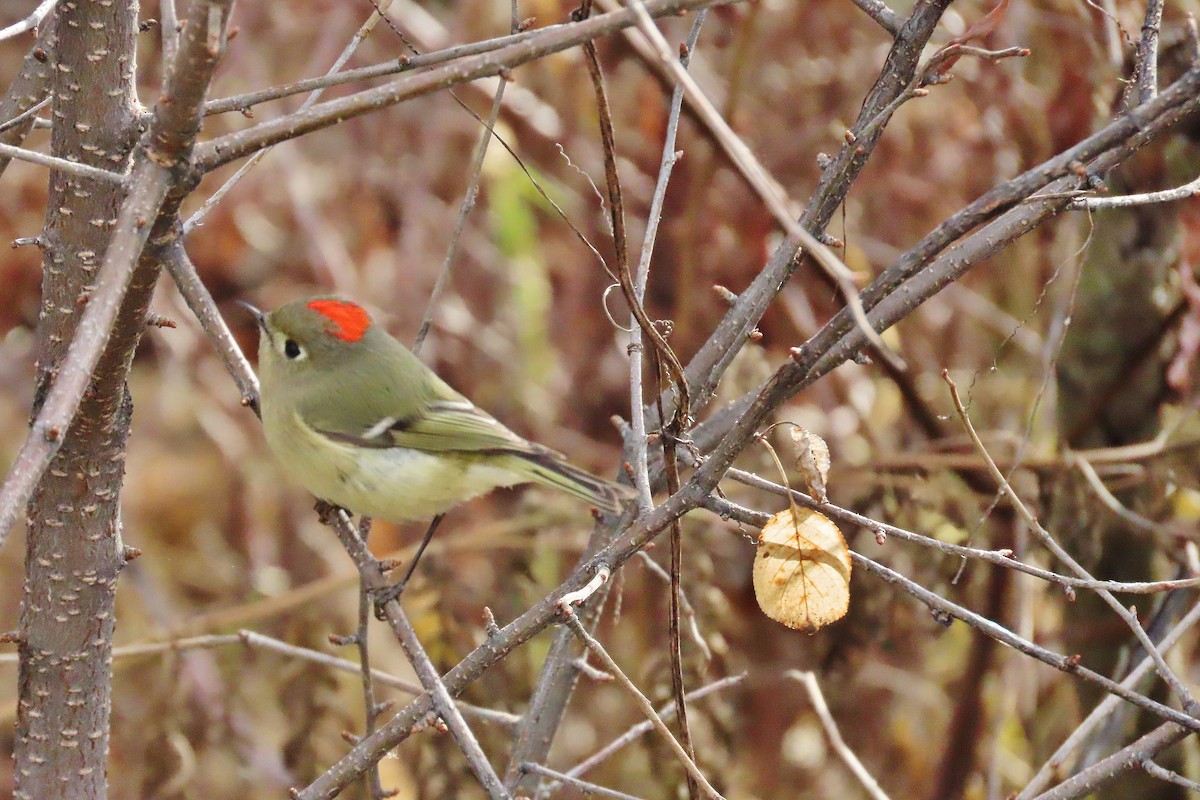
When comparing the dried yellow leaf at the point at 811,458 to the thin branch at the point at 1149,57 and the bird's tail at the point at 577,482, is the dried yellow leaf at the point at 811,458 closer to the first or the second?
the thin branch at the point at 1149,57

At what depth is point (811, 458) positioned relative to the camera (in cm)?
133

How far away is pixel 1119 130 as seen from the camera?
1162 millimetres

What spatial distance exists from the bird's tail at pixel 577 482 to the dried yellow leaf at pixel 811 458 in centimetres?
78

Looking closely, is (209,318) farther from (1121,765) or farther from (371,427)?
(1121,765)

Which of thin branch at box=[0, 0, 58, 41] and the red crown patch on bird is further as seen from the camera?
the red crown patch on bird

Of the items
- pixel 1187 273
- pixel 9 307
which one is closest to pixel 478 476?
pixel 1187 273

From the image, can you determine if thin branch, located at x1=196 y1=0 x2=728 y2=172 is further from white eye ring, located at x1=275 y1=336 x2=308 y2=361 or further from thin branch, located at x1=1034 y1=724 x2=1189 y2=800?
white eye ring, located at x1=275 y1=336 x2=308 y2=361

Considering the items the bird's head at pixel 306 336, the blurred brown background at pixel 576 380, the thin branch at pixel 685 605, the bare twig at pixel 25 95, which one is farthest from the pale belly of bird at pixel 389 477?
the bare twig at pixel 25 95

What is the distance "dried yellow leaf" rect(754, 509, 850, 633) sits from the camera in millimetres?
1409

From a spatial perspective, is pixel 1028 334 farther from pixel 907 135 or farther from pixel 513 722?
pixel 513 722

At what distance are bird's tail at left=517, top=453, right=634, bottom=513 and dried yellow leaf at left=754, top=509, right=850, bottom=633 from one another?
70 cm

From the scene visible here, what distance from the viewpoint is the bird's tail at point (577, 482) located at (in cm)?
229

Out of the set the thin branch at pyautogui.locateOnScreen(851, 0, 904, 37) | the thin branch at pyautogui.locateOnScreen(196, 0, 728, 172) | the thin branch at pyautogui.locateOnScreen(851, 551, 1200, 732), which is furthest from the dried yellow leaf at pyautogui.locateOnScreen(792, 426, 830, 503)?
the thin branch at pyautogui.locateOnScreen(851, 0, 904, 37)

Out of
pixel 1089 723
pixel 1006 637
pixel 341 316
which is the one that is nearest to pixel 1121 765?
pixel 1089 723
